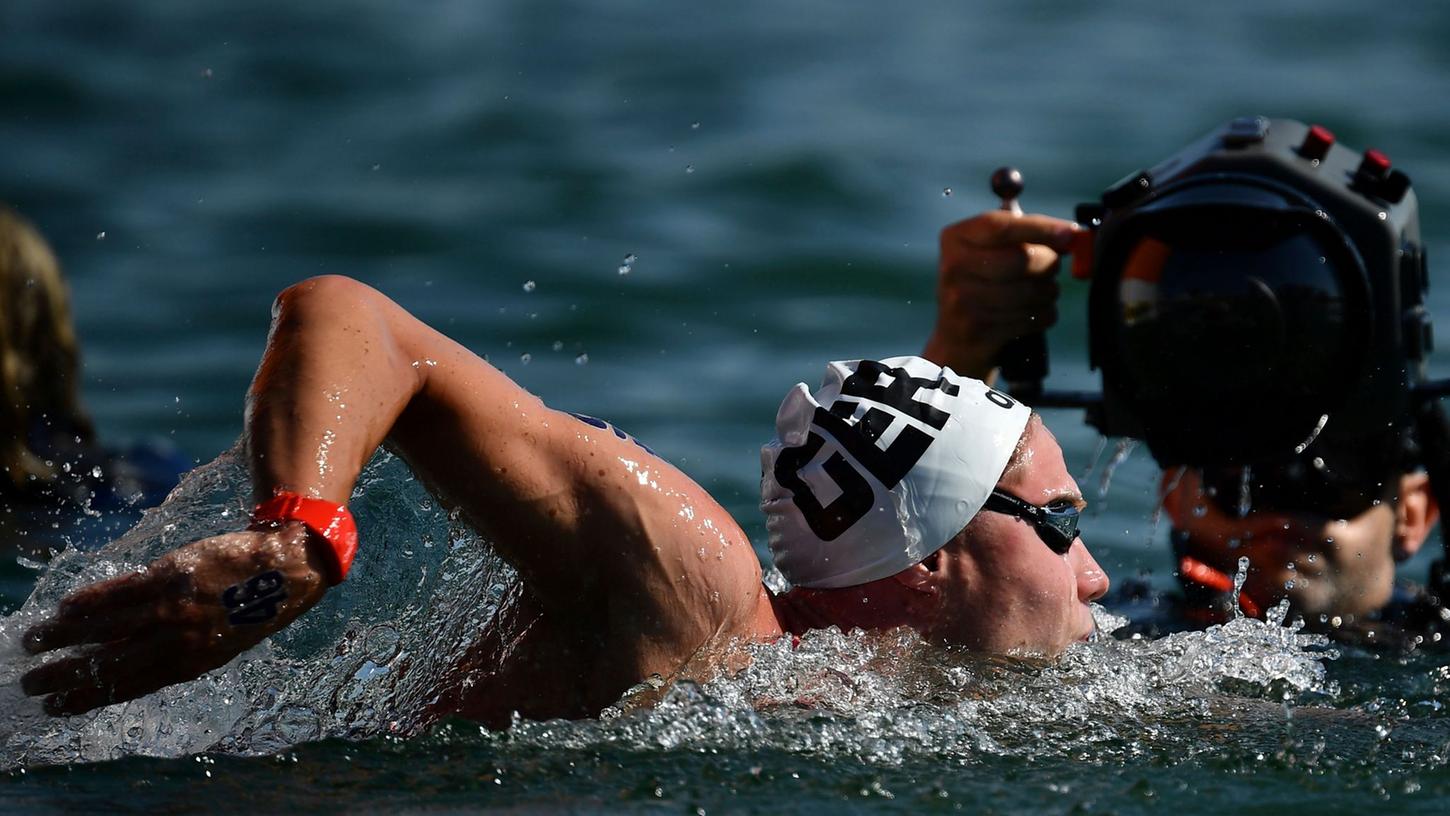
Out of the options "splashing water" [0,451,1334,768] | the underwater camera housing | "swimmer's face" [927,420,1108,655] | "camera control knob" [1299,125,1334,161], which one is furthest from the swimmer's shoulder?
"camera control knob" [1299,125,1334,161]

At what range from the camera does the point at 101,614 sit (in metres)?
2.27

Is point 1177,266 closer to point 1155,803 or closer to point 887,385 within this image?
point 887,385

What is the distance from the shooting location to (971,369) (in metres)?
A: 4.46

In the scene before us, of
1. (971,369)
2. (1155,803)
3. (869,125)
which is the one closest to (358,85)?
(869,125)

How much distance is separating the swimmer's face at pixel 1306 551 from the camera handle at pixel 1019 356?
60 centimetres

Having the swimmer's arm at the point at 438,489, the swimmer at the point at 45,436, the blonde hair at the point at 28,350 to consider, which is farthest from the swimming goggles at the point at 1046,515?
the blonde hair at the point at 28,350

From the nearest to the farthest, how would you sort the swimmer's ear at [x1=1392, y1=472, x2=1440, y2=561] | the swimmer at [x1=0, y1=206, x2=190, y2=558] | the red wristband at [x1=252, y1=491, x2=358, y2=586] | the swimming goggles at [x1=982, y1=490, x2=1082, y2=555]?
the red wristband at [x1=252, y1=491, x2=358, y2=586], the swimming goggles at [x1=982, y1=490, x2=1082, y2=555], the swimmer's ear at [x1=1392, y1=472, x2=1440, y2=561], the swimmer at [x1=0, y1=206, x2=190, y2=558]

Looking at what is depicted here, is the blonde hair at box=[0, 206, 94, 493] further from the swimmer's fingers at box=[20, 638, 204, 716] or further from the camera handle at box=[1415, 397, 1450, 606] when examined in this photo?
the camera handle at box=[1415, 397, 1450, 606]

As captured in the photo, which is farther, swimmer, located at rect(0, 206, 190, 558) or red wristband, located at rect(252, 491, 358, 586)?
swimmer, located at rect(0, 206, 190, 558)

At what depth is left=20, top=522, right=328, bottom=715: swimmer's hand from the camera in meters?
2.28

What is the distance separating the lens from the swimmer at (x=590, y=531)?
92.7 inches

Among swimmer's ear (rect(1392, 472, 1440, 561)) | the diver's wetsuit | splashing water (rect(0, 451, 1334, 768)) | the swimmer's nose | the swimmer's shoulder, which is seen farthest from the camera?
swimmer's ear (rect(1392, 472, 1440, 561))

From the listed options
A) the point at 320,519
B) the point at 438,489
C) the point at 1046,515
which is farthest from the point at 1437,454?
the point at 320,519

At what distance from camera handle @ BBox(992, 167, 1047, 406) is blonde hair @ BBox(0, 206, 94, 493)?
3.23m
